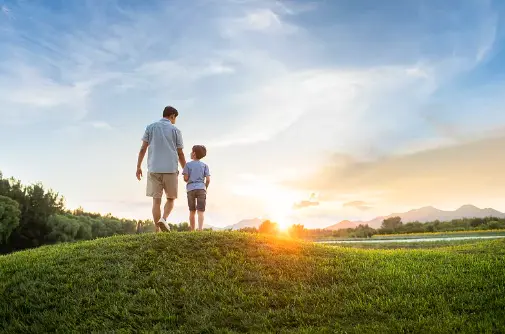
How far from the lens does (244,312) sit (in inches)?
271

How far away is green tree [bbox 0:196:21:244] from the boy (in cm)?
2346

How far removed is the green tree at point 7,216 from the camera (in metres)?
30.7

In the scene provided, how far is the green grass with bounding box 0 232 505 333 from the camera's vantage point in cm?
656

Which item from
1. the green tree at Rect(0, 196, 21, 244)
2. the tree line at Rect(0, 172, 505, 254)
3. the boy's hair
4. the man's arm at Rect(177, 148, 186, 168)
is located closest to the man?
the man's arm at Rect(177, 148, 186, 168)

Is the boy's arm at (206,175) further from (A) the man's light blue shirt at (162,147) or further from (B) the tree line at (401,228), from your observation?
(B) the tree line at (401,228)

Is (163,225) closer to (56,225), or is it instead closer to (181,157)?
(181,157)

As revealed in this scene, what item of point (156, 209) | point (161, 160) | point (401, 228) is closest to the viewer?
point (161, 160)

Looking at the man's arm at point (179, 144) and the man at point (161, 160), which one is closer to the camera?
the man at point (161, 160)

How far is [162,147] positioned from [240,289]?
4.56m

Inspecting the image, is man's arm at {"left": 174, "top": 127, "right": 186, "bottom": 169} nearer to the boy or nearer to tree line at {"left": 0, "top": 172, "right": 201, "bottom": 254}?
the boy

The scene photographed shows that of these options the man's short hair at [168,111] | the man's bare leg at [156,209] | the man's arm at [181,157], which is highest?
the man's short hair at [168,111]

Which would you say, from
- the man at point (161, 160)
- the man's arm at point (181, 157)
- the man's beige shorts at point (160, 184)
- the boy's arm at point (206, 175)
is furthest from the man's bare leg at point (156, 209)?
the boy's arm at point (206, 175)

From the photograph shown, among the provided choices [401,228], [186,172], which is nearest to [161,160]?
[186,172]

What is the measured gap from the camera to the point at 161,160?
36.1 feet
